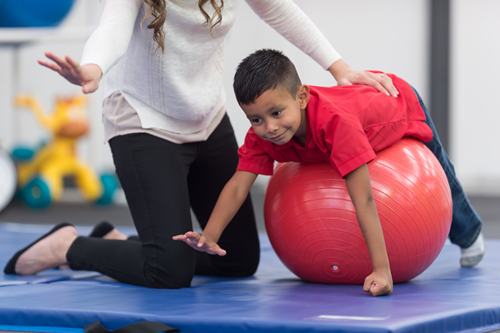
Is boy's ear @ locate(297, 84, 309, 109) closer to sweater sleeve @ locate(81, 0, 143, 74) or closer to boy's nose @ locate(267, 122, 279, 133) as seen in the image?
boy's nose @ locate(267, 122, 279, 133)

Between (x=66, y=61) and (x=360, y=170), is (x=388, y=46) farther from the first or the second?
(x=66, y=61)

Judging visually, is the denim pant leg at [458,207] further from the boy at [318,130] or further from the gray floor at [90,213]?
the gray floor at [90,213]

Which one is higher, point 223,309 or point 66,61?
point 66,61

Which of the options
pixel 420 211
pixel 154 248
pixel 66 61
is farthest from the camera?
pixel 154 248

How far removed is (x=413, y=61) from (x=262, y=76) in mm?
4816

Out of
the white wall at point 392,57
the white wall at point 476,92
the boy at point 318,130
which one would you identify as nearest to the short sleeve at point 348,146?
the boy at point 318,130

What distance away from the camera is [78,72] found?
1.11m

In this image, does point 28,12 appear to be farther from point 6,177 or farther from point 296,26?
point 296,26

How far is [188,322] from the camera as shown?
45.6 inches

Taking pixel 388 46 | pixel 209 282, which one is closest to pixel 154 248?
pixel 209 282

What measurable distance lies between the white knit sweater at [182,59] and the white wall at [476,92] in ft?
14.2

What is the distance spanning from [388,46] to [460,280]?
14.9 ft

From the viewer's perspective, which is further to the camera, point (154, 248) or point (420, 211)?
point (154, 248)

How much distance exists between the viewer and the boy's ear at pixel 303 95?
4.66 ft
